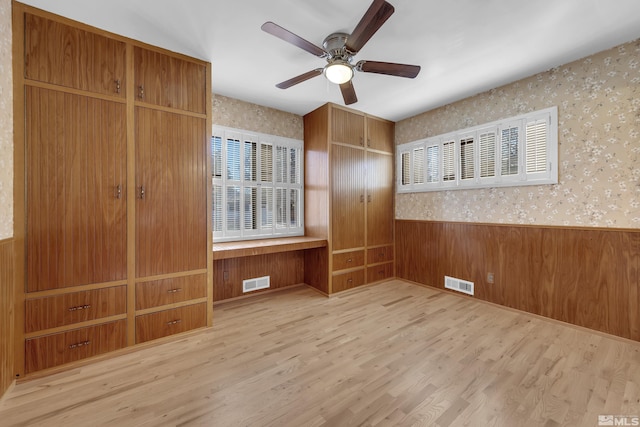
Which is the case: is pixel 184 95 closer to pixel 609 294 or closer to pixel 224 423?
pixel 224 423

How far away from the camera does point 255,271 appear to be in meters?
3.51

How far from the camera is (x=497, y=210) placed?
121 inches

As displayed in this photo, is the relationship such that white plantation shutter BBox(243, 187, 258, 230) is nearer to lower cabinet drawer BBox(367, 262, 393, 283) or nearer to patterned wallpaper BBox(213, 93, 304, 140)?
patterned wallpaper BBox(213, 93, 304, 140)

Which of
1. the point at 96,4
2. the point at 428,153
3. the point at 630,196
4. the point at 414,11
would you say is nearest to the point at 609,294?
the point at 630,196

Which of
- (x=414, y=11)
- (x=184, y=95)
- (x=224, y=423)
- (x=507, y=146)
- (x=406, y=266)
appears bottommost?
(x=224, y=423)

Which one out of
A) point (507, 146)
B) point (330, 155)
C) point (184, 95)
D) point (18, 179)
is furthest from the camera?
point (330, 155)

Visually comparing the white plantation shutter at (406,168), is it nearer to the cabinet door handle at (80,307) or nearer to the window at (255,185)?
the window at (255,185)

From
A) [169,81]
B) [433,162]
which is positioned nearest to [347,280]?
[433,162]

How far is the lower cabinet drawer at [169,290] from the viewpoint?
86.9 inches

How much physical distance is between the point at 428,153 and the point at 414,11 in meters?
2.22

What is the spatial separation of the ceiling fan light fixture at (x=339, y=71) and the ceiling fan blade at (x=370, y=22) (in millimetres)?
154

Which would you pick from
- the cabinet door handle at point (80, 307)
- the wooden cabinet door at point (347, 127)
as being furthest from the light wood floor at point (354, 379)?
the wooden cabinet door at point (347, 127)

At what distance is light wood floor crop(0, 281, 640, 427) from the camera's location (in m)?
1.49
